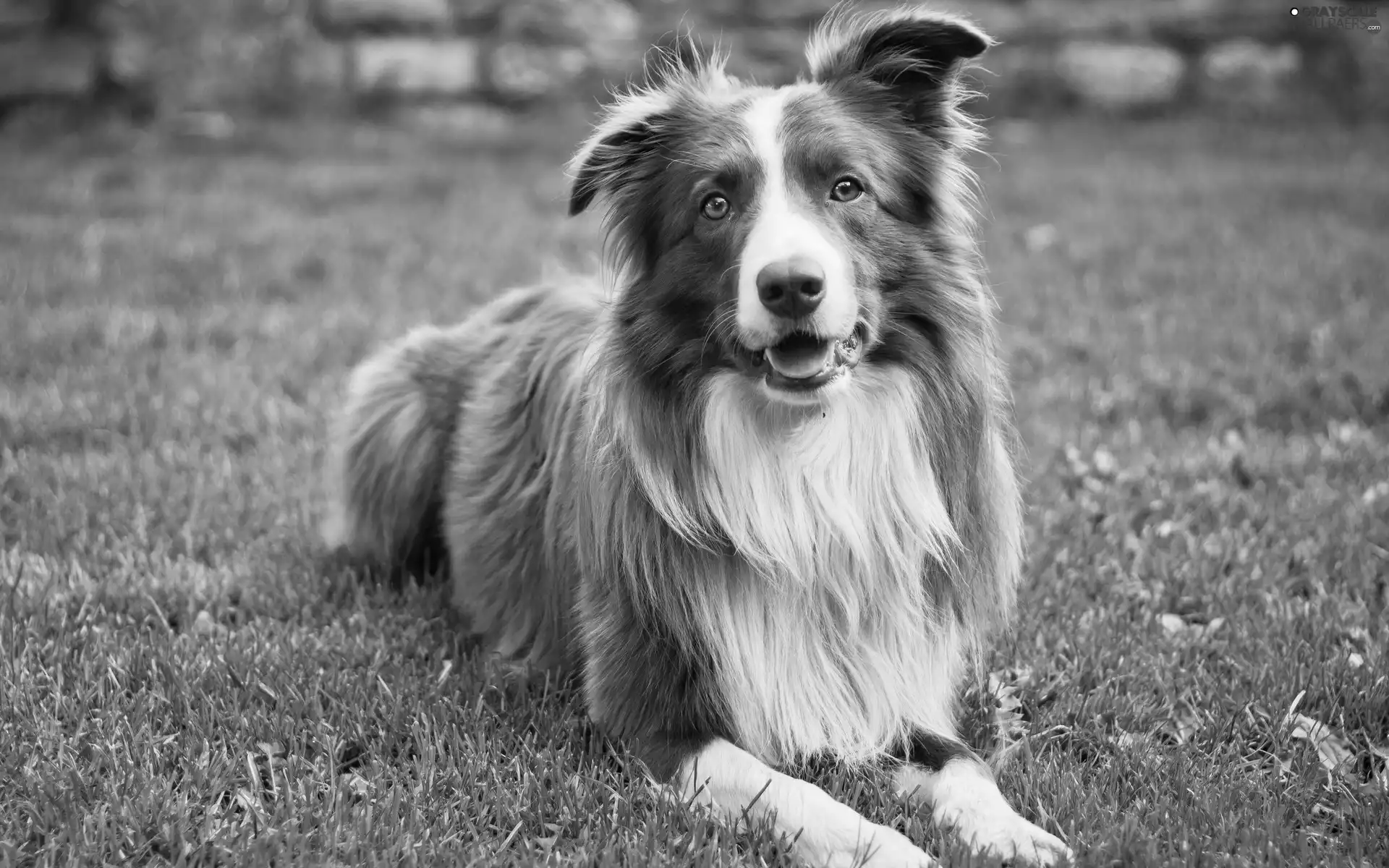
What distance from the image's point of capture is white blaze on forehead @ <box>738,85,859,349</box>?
3.00m

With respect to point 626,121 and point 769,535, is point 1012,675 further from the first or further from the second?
point 626,121

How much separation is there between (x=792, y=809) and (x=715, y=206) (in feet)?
4.97

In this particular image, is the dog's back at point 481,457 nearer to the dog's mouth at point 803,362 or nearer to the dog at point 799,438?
the dog at point 799,438

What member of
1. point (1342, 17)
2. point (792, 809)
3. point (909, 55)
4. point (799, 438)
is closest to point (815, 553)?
point (799, 438)

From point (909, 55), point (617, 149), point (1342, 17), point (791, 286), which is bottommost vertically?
point (791, 286)

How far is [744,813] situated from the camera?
2.88 m

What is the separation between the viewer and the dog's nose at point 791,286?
9.66 ft

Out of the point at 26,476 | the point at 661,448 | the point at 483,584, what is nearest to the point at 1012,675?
the point at 661,448

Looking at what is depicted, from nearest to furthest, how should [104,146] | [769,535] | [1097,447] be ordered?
[769,535] < [1097,447] < [104,146]

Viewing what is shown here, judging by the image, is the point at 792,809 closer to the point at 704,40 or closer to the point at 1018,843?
the point at 1018,843

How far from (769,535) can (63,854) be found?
1.77 metres

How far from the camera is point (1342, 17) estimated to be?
10.5 meters

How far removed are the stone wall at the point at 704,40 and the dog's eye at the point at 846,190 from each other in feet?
28.1

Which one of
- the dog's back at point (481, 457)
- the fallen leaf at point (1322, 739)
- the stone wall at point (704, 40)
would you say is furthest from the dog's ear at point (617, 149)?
the stone wall at point (704, 40)
